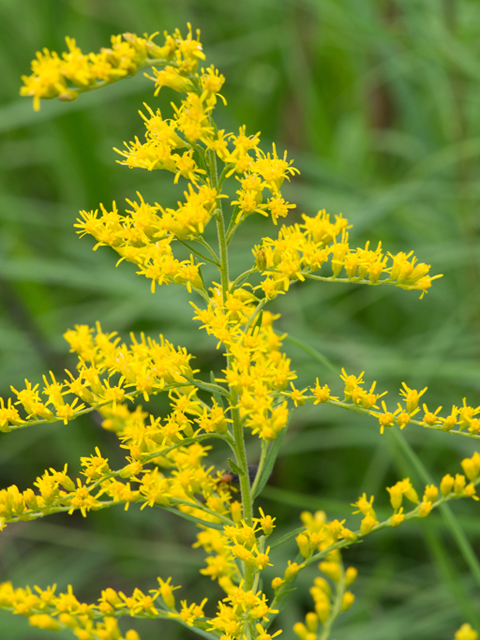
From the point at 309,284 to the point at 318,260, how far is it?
2548mm

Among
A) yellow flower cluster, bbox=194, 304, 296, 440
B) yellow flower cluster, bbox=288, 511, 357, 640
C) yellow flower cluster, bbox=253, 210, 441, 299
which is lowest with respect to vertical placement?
yellow flower cluster, bbox=288, 511, 357, 640

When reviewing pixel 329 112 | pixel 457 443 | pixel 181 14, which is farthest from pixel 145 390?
pixel 181 14

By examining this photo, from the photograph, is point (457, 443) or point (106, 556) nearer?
point (457, 443)

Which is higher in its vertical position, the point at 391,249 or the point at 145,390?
the point at 391,249

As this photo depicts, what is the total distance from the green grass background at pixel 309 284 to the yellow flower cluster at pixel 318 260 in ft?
3.66

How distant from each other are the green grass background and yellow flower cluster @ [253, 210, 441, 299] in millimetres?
1117

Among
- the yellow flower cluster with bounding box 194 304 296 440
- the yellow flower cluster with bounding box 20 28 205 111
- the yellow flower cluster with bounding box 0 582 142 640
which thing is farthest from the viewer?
the yellow flower cluster with bounding box 0 582 142 640

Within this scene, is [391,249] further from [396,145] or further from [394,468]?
[394,468]

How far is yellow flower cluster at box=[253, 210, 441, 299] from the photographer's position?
4.73 ft

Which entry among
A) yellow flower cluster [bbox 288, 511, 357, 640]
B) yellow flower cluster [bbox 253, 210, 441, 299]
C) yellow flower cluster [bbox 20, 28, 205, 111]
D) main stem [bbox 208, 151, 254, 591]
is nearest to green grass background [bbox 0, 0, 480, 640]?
yellow flower cluster [bbox 288, 511, 357, 640]

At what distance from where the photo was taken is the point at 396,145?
4262 mm

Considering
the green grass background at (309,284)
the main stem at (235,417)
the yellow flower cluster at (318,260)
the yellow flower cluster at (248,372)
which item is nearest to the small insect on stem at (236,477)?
the main stem at (235,417)

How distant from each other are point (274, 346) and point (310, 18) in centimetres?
322

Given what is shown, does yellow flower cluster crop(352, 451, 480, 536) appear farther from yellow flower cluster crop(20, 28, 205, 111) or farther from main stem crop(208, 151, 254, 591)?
yellow flower cluster crop(20, 28, 205, 111)
